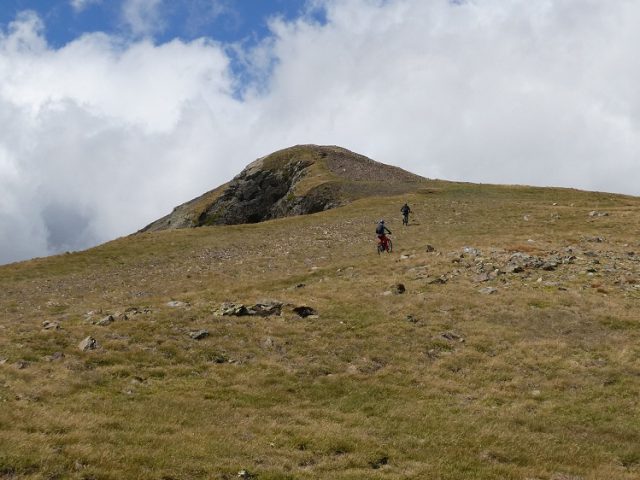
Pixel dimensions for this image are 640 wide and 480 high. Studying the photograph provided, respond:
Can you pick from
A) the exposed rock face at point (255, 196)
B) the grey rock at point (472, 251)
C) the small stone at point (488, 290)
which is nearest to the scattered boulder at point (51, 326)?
the small stone at point (488, 290)

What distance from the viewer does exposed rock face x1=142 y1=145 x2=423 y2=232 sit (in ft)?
304

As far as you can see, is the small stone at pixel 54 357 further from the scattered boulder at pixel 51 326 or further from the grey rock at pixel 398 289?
the grey rock at pixel 398 289

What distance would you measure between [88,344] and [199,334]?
14.4ft

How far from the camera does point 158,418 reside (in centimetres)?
1590

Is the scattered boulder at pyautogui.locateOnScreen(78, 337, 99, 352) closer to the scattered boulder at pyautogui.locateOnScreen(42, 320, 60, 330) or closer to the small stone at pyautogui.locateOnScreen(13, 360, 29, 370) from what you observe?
the small stone at pyautogui.locateOnScreen(13, 360, 29, 370)

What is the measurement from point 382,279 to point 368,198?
151ft

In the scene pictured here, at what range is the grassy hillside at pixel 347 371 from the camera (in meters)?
14.0

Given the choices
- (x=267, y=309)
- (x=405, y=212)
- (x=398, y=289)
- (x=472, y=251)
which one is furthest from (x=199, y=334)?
(x=405, y=212)

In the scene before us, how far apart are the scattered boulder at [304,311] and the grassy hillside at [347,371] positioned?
0.45 meters

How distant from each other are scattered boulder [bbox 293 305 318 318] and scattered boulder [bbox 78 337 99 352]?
9.53 metres

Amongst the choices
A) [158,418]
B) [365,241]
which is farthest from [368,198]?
[158,418]

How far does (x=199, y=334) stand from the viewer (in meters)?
23.7

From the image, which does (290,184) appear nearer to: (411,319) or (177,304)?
(177,304)

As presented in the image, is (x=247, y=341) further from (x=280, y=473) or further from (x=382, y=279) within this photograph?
(x=382, y=279)
